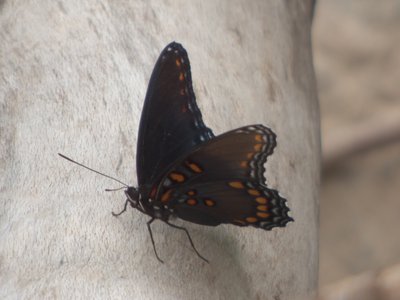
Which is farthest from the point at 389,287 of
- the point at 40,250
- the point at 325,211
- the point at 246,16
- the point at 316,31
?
the point at 316,31

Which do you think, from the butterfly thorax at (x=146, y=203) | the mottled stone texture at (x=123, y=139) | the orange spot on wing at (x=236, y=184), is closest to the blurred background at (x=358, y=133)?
the mottled stone texture at (x=123, y=139)

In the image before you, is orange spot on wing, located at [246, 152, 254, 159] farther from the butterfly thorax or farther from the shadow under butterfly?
the butterfly thorax

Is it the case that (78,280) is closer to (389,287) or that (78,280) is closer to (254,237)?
(254,237)

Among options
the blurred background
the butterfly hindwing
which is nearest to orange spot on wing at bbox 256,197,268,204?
the butterfly hindwing

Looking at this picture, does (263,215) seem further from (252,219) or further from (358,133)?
(358,133)

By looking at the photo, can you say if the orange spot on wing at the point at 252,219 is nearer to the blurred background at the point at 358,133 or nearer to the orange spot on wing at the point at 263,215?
the orange spot on wing at the point at 263,215

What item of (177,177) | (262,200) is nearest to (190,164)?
(177,177)
